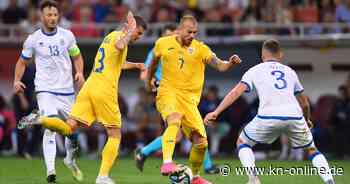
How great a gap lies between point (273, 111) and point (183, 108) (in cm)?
181

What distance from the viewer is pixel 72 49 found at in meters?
14.9

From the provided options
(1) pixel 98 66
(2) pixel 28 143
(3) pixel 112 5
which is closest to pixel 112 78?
(1) pixel 98 66

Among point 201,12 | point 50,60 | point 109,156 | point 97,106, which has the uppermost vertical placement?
point 201,12

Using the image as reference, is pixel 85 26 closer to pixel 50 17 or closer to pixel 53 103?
pixel 50 17

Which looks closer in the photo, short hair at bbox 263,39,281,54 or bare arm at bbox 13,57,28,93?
short hair at bbox 263,39,281,54

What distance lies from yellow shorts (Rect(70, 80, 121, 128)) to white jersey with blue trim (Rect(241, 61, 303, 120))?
1944mm

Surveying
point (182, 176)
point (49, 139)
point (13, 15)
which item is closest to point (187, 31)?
point (182, 176)

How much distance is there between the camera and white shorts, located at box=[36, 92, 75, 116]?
14.4m

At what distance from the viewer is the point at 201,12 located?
2445 cm

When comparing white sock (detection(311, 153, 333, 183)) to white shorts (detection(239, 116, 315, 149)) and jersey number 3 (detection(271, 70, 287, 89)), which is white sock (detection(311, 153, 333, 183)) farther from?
jersey number 3 (detection(271, 70, 287, 89))

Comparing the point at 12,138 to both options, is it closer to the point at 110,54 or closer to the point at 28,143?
the point at 28,143

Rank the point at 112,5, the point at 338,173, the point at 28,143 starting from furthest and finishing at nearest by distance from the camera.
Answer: the point at 112,5 → the point at 28,143 → the point at 338,173

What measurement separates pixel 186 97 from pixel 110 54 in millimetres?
1266

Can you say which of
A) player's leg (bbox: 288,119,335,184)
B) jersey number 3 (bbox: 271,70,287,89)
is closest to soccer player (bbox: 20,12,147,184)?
jersey number 3 (bbox: 271,70,287,89)
